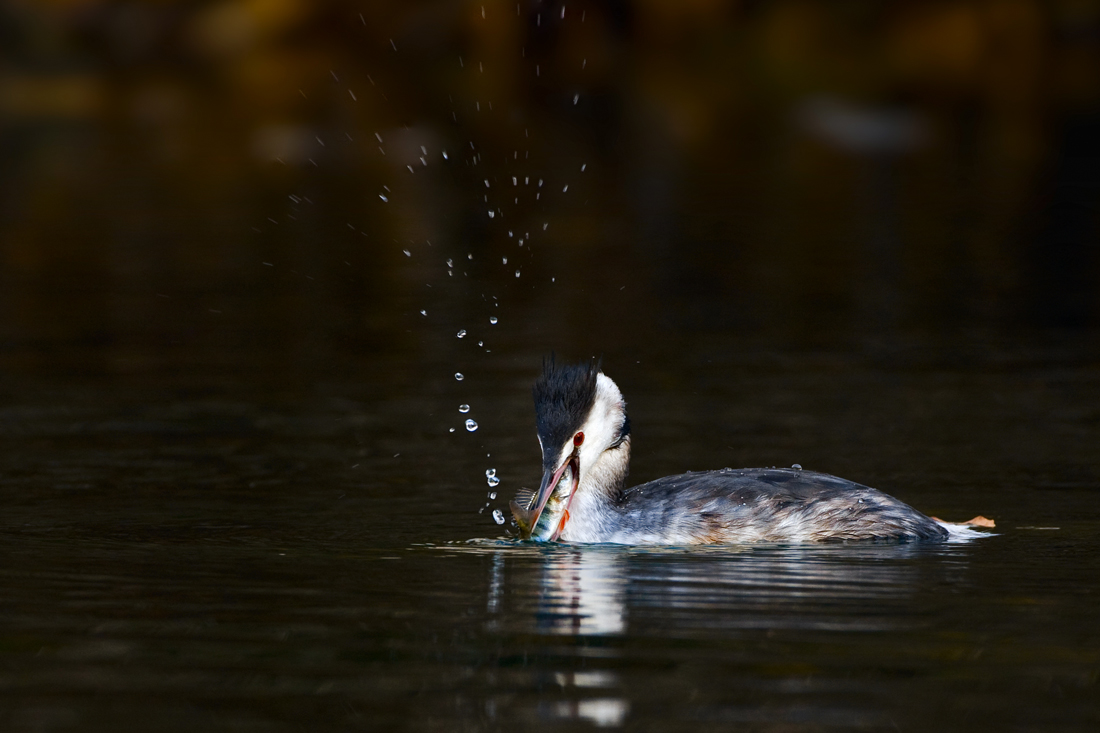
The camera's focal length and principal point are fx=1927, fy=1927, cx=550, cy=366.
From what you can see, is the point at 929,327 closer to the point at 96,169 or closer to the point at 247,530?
the point at 247,530

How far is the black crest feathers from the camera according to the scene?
852cm

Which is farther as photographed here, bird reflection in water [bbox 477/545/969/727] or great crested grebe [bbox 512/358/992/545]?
great crested grebe [bbox 512/358/992/545]

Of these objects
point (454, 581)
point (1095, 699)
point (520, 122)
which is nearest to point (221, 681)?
point (454, 581)

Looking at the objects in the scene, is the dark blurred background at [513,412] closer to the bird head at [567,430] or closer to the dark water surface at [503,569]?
the dark water surface at [503,569]

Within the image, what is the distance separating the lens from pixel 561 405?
8523mm

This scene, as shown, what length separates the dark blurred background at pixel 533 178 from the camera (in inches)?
607

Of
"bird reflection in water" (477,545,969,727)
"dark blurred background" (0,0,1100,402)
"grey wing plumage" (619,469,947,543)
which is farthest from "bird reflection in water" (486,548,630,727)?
"dark blurred background" (0,0,1100,402)

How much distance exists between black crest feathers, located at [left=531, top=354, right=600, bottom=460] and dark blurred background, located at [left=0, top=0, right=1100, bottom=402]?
4.67 metres

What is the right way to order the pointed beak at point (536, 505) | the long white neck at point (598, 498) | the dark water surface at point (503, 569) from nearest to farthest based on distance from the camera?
the dark water surface at point (503, 569)
the pointed beak at point (536, 505)
the long white neck at point (598, 498)

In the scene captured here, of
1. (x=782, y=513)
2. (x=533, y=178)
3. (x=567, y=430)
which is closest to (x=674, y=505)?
(x=782, y=513)

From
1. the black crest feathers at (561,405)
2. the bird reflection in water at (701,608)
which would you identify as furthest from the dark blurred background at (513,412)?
the black crest feathers at (561,405)

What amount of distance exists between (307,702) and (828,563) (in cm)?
295

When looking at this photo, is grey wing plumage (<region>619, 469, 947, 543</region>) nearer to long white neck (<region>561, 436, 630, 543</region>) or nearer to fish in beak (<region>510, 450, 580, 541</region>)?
long white neck (<region>561, 436, 630, 543</region>)

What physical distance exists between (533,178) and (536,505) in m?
19.5
